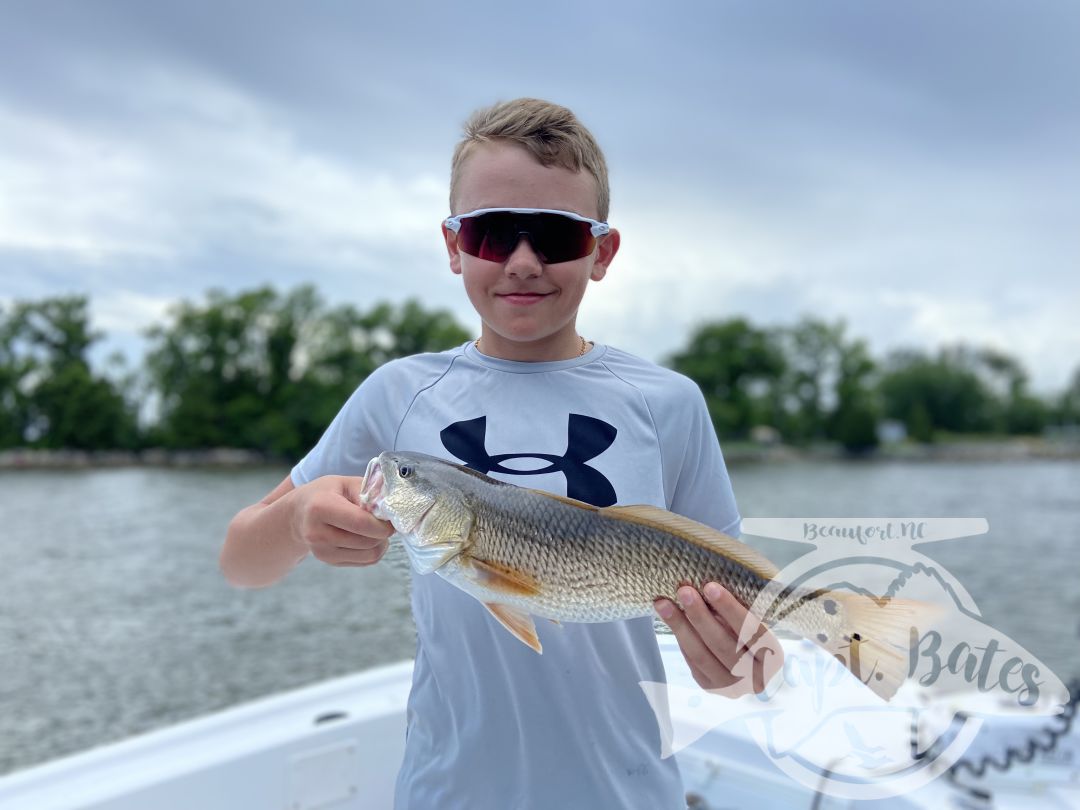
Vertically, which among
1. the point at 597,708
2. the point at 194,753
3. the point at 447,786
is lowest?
the point at 194,753

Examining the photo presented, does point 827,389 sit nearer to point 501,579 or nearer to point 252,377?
point 252,377

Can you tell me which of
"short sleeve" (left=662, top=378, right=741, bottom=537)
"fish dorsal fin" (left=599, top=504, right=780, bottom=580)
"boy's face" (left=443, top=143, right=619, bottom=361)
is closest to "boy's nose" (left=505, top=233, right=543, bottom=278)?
"boy's face" (left=443, top=143, right=619, bottom=361)

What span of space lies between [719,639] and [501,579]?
48cm

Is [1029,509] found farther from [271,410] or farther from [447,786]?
[271,410]

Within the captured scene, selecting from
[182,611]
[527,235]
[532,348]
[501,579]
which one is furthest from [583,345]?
[182,611]

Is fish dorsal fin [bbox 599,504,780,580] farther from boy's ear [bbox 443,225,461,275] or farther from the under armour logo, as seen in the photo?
boy's ear [bbox 443,225,461,275]

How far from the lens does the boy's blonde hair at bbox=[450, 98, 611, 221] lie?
6.20ft

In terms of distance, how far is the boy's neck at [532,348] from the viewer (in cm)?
202

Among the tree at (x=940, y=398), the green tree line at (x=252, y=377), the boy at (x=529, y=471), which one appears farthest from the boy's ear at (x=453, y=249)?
the tree at (x=940, y=398)

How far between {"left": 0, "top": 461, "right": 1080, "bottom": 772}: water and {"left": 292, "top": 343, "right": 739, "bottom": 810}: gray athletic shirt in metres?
0.43

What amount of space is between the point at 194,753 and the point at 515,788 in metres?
2.14

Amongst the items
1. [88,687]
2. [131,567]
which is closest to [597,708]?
[88,687]

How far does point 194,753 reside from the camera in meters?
3.26

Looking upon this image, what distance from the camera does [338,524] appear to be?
167 cm
